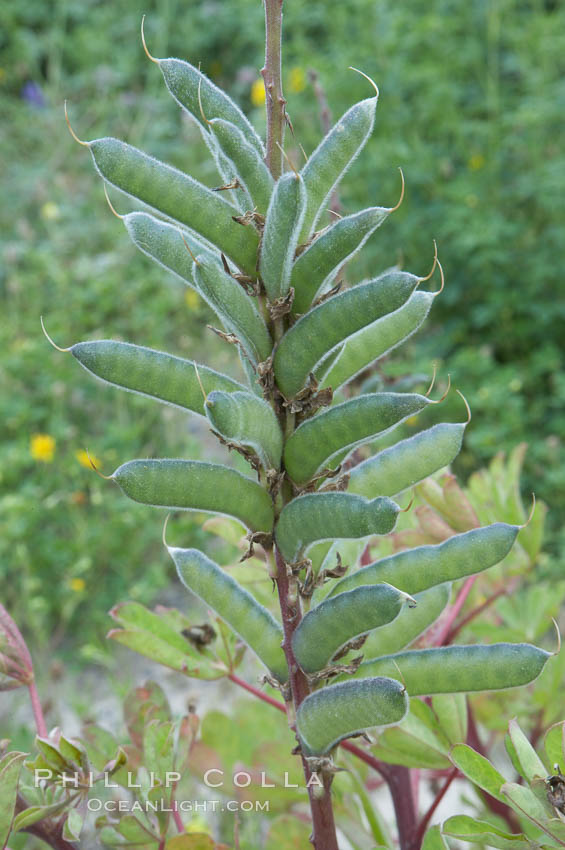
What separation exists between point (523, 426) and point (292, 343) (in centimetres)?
222

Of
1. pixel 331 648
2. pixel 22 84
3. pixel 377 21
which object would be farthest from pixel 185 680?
pixel 22 84

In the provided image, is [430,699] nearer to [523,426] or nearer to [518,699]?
[518,699]

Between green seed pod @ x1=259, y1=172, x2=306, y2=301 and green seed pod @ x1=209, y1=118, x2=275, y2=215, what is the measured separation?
0.03 meters

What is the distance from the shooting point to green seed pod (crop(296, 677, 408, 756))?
0.58 m

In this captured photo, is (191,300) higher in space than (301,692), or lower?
higher

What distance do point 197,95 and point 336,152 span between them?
0.11 m

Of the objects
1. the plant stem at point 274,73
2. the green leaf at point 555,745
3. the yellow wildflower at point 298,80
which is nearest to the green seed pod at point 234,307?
the plant stem at point 274,73

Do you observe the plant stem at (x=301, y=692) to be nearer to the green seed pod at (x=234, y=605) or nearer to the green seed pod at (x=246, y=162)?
the green seed pod at (x=234, y=605)

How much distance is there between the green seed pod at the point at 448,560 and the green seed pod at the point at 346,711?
0.29 ft

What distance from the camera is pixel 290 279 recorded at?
624 mm

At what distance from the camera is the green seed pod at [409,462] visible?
692 mm

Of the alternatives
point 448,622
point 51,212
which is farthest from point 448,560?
point 51,212

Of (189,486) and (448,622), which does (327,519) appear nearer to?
(189,486)

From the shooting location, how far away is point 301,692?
671 mm
